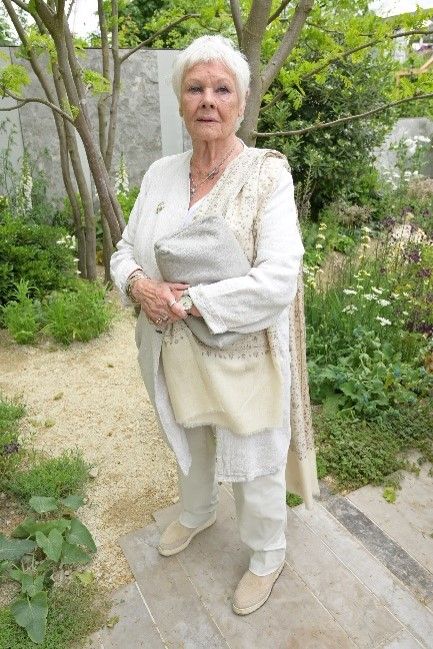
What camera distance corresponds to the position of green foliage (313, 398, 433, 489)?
104 inches

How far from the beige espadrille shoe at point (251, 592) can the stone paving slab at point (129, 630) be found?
1.04 ft

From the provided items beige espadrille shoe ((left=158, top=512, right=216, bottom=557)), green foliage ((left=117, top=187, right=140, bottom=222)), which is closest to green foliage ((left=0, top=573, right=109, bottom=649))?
beige espadrille shoe ((left=158, top=512, right=216, bottom=557))

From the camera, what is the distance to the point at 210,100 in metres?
1.52

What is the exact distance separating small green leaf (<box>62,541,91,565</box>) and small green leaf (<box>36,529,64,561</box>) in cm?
3

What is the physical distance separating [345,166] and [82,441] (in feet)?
17.0

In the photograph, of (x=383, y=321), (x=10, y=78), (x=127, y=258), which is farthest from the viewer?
(x=383, y=321)

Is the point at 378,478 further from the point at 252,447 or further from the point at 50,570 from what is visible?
the point at 50,570

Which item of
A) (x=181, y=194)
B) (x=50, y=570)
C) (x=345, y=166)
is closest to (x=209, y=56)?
(x=181, y=194)

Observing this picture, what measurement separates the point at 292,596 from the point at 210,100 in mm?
1849

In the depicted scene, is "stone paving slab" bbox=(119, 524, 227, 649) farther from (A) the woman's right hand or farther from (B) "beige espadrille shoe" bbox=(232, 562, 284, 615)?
(A) the woman's right hand

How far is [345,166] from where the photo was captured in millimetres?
6621

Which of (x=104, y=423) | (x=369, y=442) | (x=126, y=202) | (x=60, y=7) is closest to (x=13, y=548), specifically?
(x=104, y=423)

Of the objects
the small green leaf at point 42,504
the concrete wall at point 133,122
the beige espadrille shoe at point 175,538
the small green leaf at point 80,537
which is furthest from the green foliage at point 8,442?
the concrete wall at point 133,122

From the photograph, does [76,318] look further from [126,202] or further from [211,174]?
[211,174]
